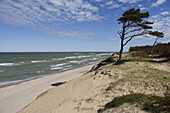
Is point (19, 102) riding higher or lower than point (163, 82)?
lower

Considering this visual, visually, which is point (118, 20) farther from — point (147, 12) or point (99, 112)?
point (99, 112)

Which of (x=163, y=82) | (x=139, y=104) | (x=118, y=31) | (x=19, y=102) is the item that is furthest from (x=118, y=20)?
(x=19, y=102)

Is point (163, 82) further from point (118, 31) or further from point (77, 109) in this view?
point (118, 31)

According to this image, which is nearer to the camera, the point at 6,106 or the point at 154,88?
the point at 154,88

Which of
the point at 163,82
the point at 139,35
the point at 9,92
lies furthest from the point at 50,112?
the point at 139,35

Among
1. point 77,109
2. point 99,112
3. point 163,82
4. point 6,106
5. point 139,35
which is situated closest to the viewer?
point 99,112

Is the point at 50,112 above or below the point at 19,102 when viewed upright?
above

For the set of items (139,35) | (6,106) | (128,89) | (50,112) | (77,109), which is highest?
(139,35)

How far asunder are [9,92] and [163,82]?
1476 cm

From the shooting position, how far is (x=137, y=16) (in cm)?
1365

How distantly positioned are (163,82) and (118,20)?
1015cm

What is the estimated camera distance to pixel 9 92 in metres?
12.8

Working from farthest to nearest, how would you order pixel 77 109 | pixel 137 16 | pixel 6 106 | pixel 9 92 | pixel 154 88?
pixel 137 16 → pixel 9 92 → pixel 6 106 → pixel 154 88 → pixel 77 109

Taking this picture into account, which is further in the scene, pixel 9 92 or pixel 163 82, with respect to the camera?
pixel 9 92
